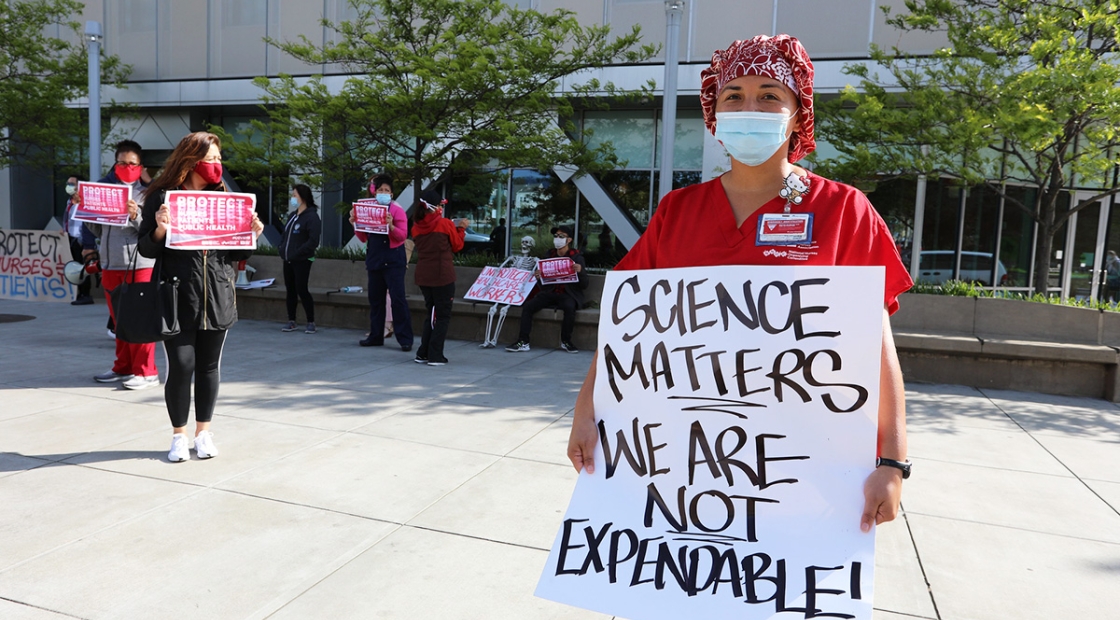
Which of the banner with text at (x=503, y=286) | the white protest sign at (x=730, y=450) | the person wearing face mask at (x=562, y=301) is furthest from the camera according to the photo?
the banner with text at (x=503, y=286)

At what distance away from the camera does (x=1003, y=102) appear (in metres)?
8.48

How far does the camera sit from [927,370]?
9.03 metres

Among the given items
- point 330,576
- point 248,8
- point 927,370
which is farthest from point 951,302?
point 248,8

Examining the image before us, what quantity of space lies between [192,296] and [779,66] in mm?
4022

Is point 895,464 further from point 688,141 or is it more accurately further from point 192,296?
point 688,141

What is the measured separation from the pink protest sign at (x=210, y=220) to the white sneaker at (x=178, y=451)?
120 cm

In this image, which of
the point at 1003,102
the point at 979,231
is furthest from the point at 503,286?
the point at 979,231

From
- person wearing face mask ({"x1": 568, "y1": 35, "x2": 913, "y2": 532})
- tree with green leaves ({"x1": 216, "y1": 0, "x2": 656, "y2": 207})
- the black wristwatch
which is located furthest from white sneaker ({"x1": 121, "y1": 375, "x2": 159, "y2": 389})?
the black wristwatch

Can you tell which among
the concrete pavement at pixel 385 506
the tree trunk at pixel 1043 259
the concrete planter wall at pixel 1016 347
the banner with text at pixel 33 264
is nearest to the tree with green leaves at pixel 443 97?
the banner with text at pixel 33 264

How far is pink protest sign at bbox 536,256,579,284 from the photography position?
10312 mm

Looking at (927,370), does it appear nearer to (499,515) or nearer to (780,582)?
(499,515)

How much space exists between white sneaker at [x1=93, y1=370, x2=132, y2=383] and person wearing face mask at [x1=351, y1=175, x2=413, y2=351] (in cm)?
314

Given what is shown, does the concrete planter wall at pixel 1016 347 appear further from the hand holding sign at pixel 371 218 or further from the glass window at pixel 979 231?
the glass window at pixel 979 231

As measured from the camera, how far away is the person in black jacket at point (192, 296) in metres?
4.88
